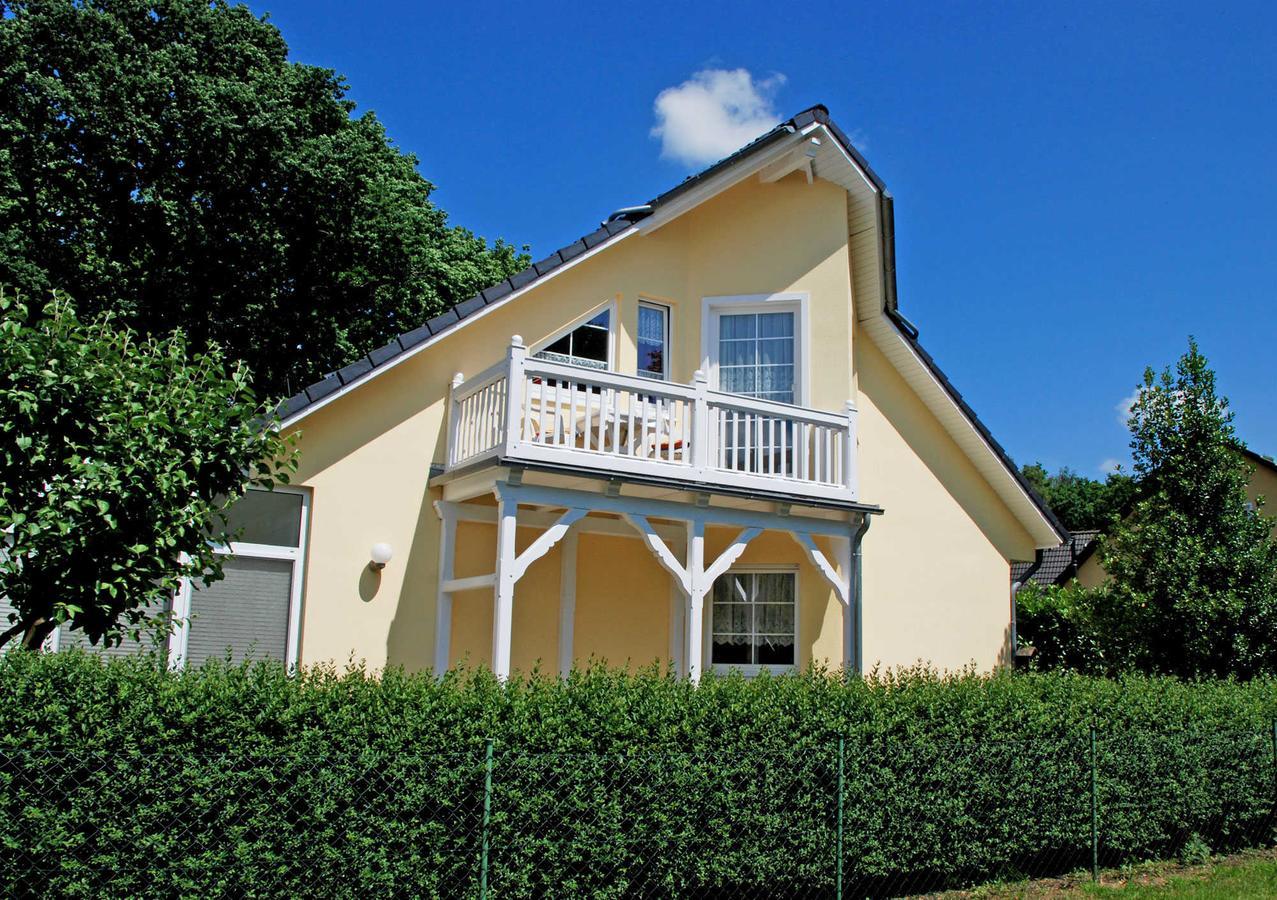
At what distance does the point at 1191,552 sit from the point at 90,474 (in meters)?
13.3

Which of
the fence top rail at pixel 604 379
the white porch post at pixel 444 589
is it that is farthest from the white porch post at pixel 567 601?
the fence top rail at pixel 604 379

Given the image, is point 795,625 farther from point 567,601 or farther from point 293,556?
point 293,556

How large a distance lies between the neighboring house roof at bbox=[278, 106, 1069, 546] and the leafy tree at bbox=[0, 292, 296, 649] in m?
3.62

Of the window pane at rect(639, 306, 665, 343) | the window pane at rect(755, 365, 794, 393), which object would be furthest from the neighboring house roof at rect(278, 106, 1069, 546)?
the window pane at rect(755, 365, 794, 393)

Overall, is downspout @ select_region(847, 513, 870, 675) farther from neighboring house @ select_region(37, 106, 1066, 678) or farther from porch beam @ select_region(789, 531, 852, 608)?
porch beam @ select_region(789, 531, 852, 608)

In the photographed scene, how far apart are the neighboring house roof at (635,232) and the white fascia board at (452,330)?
1 cm

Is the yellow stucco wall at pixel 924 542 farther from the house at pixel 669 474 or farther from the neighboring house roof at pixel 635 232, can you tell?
the neighboring house roof at pixel 635 232

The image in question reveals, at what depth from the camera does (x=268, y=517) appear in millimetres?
11312

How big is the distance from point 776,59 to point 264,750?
7940 millimetres

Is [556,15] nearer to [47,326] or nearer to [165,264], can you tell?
[47,326]

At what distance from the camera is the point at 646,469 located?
11.8 metres

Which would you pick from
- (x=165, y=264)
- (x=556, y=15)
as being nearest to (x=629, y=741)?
(x=556, y=15)

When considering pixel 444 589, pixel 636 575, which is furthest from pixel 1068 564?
pixel 444 589

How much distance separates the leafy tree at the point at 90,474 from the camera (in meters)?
6.73
